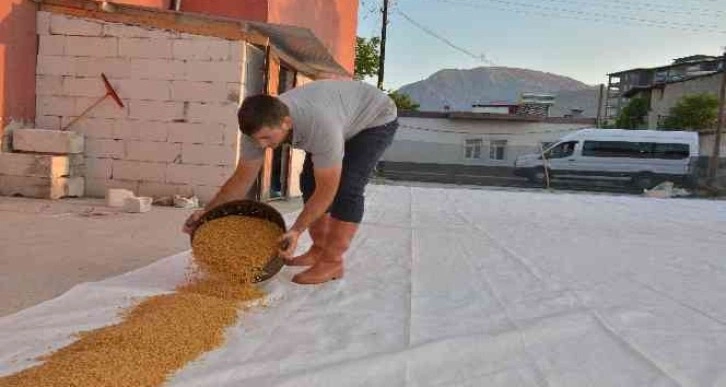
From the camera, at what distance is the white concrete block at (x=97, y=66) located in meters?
5.34

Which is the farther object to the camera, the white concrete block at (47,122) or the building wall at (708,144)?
the building wall at (708,144)

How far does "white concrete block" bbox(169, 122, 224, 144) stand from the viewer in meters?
5.36

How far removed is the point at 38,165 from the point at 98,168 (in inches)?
23.0

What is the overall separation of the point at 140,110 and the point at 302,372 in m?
4.55

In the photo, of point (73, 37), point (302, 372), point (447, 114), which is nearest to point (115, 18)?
point (73, 37)

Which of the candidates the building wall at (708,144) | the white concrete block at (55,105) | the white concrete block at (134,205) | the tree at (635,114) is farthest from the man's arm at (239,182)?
the tree at (635,114)

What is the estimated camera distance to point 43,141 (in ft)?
16.4

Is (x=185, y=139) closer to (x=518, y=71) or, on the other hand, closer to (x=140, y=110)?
(x=140, y=110)

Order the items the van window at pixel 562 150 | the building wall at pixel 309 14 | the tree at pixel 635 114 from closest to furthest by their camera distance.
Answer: the building wall at pixel 309 14 → the van window at pixel 562 150 → the tree at pixel 635 114

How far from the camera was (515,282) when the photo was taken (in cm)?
254

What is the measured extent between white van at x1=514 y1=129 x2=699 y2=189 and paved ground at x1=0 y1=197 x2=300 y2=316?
12.3 metres

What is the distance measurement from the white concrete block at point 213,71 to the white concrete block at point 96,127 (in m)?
0.83

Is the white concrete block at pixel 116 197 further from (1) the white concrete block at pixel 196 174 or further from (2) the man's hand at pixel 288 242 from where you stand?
(2) the man's hand at pixel 288 242

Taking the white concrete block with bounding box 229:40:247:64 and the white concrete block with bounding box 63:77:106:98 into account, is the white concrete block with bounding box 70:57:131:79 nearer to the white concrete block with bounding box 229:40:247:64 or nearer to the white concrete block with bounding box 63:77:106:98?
the white concrete block with bounding box 63:77:106:98
